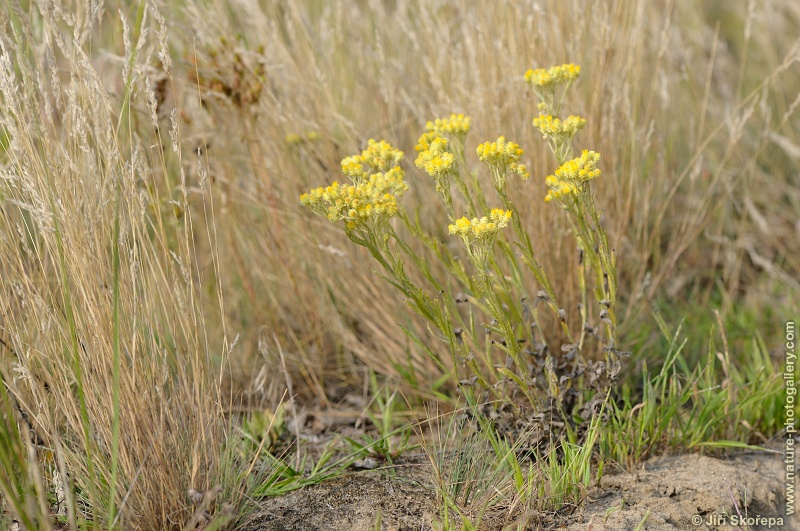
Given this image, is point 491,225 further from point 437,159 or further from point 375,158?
point 375,158

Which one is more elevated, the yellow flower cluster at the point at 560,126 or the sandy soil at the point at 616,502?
the yellow flower cluster at the point at 560,126

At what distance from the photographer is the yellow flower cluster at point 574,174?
1560 mm

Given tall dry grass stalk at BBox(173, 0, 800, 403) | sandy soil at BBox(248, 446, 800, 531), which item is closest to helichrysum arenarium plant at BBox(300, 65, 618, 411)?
sandy soil at BBox(248, 446, 800, 531)

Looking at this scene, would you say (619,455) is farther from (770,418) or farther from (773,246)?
(773,246)

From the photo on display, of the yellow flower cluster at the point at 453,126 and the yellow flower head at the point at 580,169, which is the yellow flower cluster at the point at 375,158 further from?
the yellow flower head at the point at 580,169

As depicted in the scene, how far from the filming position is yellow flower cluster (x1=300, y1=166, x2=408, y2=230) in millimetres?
1561

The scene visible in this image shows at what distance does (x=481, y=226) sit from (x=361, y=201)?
27cm

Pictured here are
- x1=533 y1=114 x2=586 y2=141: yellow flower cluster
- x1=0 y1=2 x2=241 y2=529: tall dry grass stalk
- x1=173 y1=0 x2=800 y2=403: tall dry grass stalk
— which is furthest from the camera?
x1=173 y1=0 x2=800 y2=403: tall dry grass stalk

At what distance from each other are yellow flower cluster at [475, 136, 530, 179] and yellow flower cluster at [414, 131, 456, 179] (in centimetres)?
7

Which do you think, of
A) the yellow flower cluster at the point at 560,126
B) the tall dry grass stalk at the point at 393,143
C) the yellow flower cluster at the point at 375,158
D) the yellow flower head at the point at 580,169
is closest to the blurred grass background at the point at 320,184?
the tall dry grass stalk at the point at 393,143

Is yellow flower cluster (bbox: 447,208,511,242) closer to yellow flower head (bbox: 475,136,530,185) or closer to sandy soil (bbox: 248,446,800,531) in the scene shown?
yellow flower head (bbox: 475,136,530,185)

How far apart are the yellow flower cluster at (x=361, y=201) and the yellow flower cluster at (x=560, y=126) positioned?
367 mm

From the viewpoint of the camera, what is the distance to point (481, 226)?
1.51m

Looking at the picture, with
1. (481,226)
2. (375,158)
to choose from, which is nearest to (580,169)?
(481,226)
